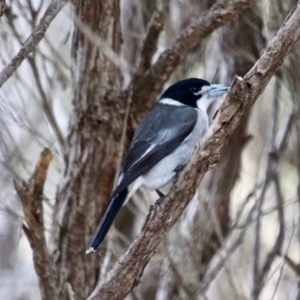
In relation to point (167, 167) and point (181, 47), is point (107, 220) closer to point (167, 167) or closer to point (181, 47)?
point (167, 167)

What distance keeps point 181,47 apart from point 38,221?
1297mm

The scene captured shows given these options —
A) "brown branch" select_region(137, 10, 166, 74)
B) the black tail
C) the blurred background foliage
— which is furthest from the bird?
the blurred background foliage

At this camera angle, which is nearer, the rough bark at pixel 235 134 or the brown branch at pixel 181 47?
the brown branch at pixel 181 47

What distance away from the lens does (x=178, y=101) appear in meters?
4.27

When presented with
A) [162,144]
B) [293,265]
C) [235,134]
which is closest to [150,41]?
[162,144]

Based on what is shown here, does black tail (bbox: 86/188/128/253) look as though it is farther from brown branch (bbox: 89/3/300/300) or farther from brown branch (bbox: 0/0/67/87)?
brown branch (bbox: 0/0/67/87)

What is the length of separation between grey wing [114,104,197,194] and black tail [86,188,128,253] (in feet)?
0.30

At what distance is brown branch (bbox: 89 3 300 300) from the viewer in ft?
9.02

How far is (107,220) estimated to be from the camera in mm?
3393

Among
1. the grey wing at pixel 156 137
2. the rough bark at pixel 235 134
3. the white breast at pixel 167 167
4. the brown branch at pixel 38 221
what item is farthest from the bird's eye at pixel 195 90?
the brown branch at pixel 38 221

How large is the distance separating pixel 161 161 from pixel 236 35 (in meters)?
1.51

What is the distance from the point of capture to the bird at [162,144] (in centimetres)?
365

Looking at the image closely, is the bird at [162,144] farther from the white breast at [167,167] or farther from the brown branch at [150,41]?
the brown branch at [150,41]

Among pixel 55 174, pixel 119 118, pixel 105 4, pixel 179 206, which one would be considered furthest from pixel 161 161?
pixel 55 174
